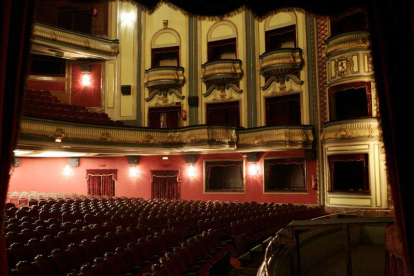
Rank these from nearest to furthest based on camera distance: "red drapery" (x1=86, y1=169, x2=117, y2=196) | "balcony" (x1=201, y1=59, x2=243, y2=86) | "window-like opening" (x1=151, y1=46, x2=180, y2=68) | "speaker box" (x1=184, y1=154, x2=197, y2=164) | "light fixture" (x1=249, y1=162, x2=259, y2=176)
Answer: "light fixture" (x1=249, y1=162, x2=259, y2=176)
"balcony" (x1=201, y1=59, x2=243, y2=86)
"speaker box" (x1=184, y1=154, x2=197, y2=164)
"window-like opening" (x1=151, y1=46, x2=180, y2=68)
"red drapery" (x1=86, y1=169, x2=117, y2=196)

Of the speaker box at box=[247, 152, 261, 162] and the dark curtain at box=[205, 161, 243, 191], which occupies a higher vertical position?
the speaker box at box=[247, 152, 261, 162]

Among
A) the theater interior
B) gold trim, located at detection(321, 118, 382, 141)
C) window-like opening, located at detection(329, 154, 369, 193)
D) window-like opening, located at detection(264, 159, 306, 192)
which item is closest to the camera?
the theater interior

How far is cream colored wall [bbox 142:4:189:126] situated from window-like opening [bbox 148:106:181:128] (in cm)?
14

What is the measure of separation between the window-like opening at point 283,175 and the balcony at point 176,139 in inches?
29.9

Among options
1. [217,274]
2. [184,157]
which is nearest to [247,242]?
[217,274]

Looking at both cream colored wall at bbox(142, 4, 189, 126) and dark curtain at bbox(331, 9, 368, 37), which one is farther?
cream colored wall at bbox(142, 4, 189, 126)

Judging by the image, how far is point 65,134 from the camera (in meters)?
8.33

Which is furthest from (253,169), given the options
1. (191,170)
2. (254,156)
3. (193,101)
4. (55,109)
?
(55,109)

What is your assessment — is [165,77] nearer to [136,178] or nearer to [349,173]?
[136,178]

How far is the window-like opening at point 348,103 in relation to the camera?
9070mm

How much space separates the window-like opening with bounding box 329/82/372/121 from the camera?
907cm

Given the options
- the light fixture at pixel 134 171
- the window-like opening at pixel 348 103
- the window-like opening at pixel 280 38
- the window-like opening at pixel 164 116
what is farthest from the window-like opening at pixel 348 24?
the light fixture at pixel 134 171

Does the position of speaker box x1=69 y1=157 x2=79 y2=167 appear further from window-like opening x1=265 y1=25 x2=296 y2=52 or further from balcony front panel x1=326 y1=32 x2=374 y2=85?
balcony front panel x1=326 y1=32 x2=374 y2=85

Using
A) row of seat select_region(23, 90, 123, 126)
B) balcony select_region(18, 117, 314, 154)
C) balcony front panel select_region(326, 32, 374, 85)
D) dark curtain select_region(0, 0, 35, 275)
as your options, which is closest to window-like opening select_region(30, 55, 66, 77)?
row of seat select_region(23, 90, 123, 126)
